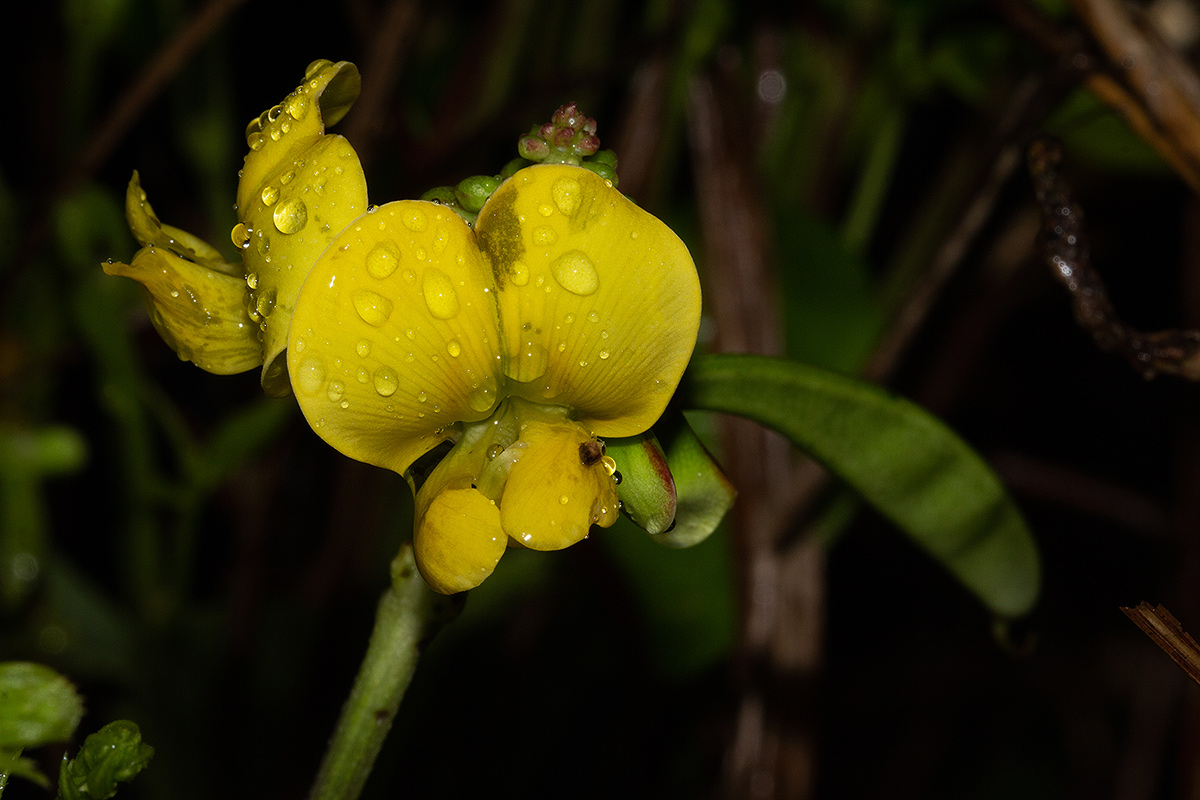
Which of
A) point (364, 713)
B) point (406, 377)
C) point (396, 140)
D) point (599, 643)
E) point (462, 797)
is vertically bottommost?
point (462, 797)

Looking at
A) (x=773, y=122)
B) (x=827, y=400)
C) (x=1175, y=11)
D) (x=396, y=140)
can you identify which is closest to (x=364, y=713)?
(x=827, y=400)

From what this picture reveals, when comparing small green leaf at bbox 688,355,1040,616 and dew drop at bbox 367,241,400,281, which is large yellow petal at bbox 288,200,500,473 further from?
small green leaf at bbox 688,355,1040,616

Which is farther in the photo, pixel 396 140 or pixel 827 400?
pixel 396 140

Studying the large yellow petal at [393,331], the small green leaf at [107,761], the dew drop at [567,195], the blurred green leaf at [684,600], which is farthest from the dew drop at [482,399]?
the blurred green leaf at [684,600]

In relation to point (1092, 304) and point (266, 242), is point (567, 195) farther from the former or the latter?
point (1092, 304)

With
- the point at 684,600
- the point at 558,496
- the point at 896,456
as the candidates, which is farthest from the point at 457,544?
the point at 684,600

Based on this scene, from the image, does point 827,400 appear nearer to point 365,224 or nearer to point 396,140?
point 365,224
